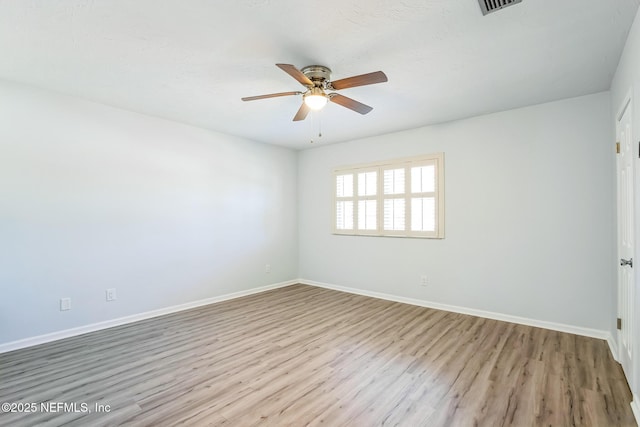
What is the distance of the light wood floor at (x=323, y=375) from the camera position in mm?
1966

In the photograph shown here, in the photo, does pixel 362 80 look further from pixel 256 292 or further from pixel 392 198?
pixel 256 292

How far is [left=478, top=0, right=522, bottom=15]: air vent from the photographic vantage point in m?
1.84

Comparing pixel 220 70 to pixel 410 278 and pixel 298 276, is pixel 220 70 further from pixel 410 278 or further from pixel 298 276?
pixel 298 276

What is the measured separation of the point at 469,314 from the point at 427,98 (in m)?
2.77

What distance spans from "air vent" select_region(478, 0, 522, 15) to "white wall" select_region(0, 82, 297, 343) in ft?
12.5

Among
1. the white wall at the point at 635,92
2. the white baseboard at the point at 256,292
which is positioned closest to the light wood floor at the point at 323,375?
the white baseboard at the point at 256,292

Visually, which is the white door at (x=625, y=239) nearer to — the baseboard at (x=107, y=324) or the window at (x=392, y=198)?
the window at (x=392, y=198)

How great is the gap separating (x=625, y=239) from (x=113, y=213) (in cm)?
511

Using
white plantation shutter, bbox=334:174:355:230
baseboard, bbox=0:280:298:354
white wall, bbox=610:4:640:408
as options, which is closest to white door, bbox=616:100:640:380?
white wall, bbox=610:4:640:408

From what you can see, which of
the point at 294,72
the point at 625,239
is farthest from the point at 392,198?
the point at 294,72

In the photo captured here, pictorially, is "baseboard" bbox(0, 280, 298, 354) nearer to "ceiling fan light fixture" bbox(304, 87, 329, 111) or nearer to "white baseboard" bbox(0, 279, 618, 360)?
"white baseboard" bbox(0, 279, 618, 360)

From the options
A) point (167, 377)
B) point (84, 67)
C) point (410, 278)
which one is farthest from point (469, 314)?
point (84, 67)

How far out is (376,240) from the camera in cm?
494

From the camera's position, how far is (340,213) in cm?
543
